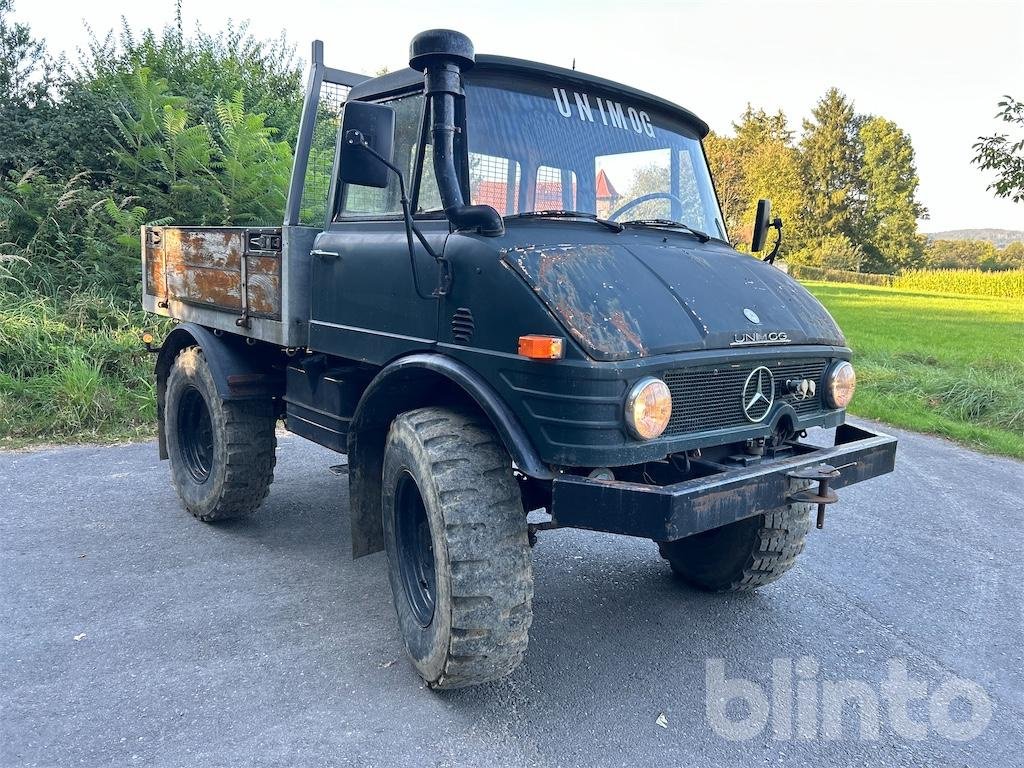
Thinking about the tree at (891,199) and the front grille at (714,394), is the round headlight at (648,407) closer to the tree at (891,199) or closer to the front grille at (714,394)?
the front grille at (714,394)

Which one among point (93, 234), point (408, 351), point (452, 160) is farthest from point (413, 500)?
point (93, 234)

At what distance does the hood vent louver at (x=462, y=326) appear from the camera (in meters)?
3.09

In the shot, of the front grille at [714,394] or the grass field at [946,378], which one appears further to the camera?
the grass field at [946,378]

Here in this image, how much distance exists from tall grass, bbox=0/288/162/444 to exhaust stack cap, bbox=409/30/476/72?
19.1 ft

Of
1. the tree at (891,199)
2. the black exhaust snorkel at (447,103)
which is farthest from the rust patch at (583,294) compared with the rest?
the tree at (891,199)

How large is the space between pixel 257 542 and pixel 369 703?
2068mm

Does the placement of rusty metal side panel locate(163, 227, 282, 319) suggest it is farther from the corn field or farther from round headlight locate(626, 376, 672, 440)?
the corn field

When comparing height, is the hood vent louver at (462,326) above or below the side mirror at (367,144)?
below

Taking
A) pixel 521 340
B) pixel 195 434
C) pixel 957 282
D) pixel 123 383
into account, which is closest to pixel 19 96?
pixel 123 383

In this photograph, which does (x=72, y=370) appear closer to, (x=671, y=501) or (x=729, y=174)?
(x=671, y=501)

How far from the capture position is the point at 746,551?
13.1ft

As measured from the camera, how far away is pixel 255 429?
16.1 feet

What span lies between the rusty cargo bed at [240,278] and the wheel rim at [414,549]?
1250mm

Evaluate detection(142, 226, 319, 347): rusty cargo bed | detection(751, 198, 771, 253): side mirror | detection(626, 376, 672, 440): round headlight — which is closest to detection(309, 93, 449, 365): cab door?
detection(142, 226, 319, 347): rusty cargo bed
